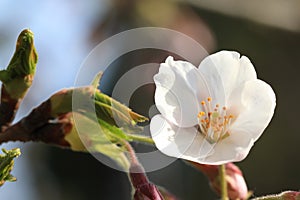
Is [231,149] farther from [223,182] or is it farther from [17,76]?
[17,76]

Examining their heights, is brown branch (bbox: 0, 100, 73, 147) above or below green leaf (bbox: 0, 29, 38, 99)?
below

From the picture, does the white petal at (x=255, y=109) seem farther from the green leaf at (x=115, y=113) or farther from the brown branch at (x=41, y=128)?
the brown branch at (x=41, y=128)

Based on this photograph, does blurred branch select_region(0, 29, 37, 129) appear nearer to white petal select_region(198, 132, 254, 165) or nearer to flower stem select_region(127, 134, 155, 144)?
flower stem select_region(127, 134, 155, 144)

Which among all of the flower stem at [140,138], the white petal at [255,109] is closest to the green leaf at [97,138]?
the flower stem at [140,138]

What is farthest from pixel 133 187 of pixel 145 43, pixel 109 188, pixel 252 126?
pixel 109 188

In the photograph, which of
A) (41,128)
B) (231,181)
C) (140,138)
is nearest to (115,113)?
(140,138)

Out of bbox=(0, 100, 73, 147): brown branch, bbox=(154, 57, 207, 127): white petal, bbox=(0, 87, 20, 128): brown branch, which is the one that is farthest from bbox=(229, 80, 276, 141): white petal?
bbox=(0, 87, 20, 128): brown branch

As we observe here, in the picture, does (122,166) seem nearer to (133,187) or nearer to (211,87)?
(133,187)
